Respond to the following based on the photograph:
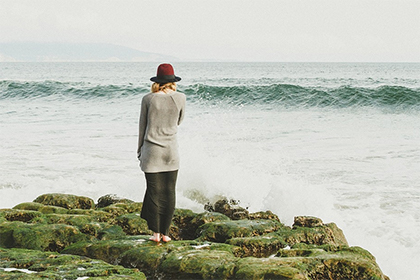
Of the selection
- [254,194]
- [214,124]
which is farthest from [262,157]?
[214,124]

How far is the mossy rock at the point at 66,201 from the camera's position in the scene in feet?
22.2

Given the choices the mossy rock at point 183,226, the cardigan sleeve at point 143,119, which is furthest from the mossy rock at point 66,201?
the cardigan sleeve at point 143,119

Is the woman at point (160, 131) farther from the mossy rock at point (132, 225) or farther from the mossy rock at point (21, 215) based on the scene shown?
the mossy rock at point (21, 215)

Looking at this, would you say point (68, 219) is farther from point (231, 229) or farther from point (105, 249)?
point (231, 229)

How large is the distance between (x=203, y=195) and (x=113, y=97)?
20.8 meters

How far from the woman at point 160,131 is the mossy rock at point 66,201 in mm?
2461

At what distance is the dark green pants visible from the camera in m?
4.69

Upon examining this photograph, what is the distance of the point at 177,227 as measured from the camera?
585 cm

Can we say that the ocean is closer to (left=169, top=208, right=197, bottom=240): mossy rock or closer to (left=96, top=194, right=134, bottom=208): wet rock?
(left=96, top=194, right=134, bottom=208): wet rock

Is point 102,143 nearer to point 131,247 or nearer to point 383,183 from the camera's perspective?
point 383,183

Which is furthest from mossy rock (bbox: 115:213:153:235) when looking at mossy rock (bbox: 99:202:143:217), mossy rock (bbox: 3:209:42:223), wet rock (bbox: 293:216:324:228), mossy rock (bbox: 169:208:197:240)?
wet rock (bbox: 293:216:324:228)

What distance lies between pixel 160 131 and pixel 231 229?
1551mm

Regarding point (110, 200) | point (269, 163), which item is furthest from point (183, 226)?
point (269, 163)

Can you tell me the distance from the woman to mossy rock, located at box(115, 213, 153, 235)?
3.06 ft
